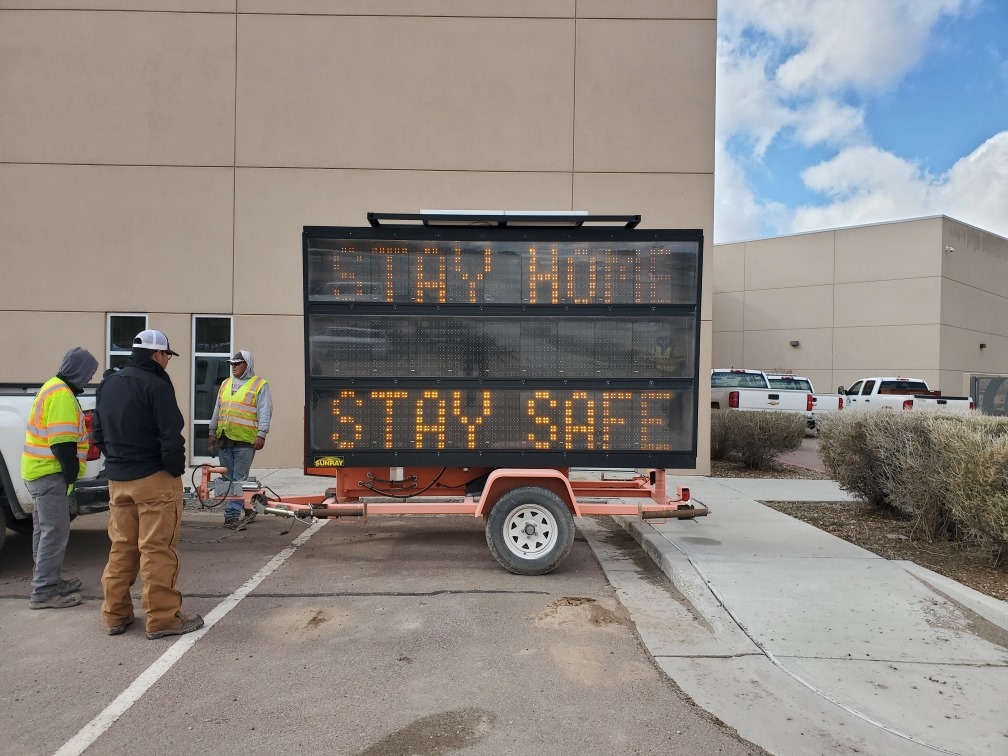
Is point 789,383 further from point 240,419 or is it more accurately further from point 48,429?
point 48,429

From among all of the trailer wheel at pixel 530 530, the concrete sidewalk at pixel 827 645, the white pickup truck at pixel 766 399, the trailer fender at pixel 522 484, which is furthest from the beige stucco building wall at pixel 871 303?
the trailer wheel at pixel 530 530

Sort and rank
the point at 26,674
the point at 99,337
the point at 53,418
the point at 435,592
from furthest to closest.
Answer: the point at 99,337, the point at 435,592, the point at 53,418, the point at 26,674

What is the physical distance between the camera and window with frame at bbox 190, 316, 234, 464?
39.0ft

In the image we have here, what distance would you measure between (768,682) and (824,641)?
2.60 ft

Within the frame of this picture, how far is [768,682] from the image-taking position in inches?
160

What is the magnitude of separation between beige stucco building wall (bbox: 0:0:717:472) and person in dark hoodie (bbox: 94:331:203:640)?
23.9 feet

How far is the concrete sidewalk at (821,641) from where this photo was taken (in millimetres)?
3588

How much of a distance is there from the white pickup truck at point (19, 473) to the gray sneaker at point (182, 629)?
1741 millimetres

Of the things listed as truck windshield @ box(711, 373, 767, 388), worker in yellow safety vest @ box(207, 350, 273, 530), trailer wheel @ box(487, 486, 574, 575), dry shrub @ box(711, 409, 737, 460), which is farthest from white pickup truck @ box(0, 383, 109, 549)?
truck windshield @ box(711, 373, 767, 388)

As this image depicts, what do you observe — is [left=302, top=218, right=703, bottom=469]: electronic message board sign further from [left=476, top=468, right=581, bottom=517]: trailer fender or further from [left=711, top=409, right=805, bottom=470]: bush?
[left=711, top=409, right=805, bottom=470]: bush

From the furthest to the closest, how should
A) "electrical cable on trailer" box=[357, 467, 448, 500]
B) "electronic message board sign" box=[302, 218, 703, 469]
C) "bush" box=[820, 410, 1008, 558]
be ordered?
"electrical cable on trailer" box=[357, 467, 448, 500] < "electronic message board sign" box=[302, 218, 703, 469] < "bush" box=[820, 410, 1008, 558]

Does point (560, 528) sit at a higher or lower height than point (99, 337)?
lower

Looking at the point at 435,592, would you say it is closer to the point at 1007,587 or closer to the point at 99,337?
the point at 1007,587

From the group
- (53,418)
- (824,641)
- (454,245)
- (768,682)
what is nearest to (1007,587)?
(824,641)
